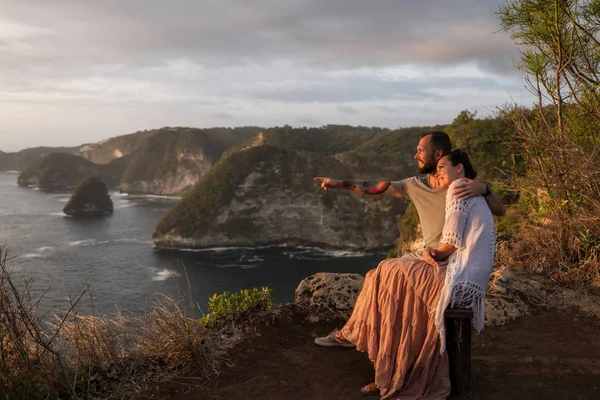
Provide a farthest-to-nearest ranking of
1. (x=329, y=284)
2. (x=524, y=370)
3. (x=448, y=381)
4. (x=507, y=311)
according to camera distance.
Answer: (x=329, y=284), (x=507, y=311), (x=524, y=370), (x=448, y=381)

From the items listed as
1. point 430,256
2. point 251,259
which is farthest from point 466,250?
point 251,259

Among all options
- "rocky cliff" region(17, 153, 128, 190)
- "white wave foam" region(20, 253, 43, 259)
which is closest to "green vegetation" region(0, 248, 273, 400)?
"white wave foam" region(20, 253, 43, 259)

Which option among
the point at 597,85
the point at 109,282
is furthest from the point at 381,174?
the point at 597,85

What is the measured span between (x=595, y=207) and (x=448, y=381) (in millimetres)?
4146

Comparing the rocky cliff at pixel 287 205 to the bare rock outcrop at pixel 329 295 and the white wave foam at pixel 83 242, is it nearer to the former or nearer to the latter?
the white wave foam at pixel 83 242

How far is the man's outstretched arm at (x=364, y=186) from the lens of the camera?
4.19 meters

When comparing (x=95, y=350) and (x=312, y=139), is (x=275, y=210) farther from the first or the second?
(x=95, y=350)

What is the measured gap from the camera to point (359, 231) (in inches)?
2977

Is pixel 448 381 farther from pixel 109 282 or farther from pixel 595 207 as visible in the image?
pixel 109 282

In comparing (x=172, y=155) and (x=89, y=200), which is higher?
(x=172, y=155)

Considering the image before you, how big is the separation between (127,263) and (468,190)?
62997mm

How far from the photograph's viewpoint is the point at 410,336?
12.2 ft

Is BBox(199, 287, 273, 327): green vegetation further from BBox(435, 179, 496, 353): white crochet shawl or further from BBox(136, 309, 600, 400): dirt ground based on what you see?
BBox(435, 179, 496, 353): white crochet shawl

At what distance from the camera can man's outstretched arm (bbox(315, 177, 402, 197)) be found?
165 inches
